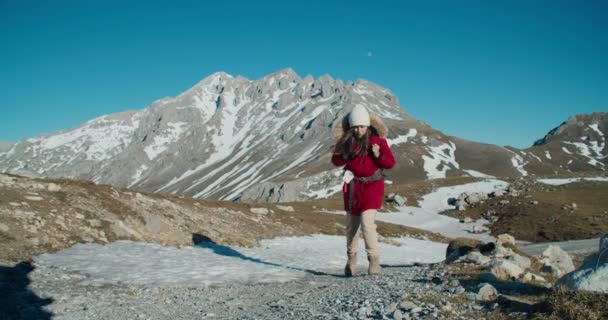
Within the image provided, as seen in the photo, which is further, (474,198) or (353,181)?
(474,198)

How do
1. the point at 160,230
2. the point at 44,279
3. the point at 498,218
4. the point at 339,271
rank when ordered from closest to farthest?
the point at 44,279
the point at 339,271
the point at 160,230
the point at 498,218

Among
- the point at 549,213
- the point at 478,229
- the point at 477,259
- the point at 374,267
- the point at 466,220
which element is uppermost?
the point at 549,213

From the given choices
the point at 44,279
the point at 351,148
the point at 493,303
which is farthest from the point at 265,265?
the point at 493,303

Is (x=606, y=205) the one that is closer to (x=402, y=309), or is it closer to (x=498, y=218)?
(x=498, y=218)

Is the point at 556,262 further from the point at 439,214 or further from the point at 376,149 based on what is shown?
the point at 439,214

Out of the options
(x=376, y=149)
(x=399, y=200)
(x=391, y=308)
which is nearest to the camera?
(x=391, y=308)

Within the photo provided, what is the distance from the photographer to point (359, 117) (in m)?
10.8

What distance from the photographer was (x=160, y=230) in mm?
17844

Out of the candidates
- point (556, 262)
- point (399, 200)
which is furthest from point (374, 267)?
point (399, 200)

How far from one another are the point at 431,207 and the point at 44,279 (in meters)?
61.3

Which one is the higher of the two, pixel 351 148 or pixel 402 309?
pixel 351 148

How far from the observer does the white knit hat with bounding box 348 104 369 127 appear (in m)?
10.8

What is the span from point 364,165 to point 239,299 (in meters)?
4.83

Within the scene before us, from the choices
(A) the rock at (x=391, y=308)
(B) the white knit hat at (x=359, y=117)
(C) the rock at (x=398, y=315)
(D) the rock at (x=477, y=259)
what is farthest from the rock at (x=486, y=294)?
(B) the white knit hat at (x=359, y=117)
